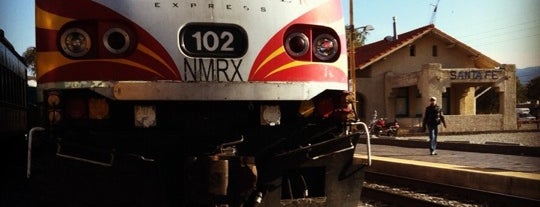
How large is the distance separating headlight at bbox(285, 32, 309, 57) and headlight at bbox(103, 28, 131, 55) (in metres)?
1.15

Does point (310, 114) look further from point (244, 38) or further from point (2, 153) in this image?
point (2, 153)

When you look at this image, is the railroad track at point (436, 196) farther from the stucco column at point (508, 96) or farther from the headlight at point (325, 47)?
the stucco column at point (508, 96)

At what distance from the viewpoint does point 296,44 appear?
3922mm

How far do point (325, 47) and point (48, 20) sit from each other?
1.99 meters

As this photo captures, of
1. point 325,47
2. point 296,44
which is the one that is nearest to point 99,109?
point 296,44

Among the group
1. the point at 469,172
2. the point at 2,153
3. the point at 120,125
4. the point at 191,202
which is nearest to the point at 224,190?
the point at 191,202

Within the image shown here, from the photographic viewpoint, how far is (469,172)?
8.03m

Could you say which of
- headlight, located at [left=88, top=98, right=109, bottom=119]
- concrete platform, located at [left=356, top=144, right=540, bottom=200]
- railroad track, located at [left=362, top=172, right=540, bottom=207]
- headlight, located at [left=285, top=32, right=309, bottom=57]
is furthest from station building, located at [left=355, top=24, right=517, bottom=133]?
headlight, located at [left=88, top=98, right=109, bottom=119]

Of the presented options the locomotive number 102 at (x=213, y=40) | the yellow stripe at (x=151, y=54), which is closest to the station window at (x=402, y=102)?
the locomotive number 102 at (x=213, y=40)

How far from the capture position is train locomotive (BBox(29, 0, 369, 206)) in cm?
346

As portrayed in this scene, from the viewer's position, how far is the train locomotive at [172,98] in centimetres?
346

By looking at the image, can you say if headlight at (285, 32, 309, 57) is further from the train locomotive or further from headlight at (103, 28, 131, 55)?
headlight at (103, 28, 131, 55)

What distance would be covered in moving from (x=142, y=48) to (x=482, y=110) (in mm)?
50857

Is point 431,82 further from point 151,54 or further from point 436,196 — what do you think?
point 151,54
